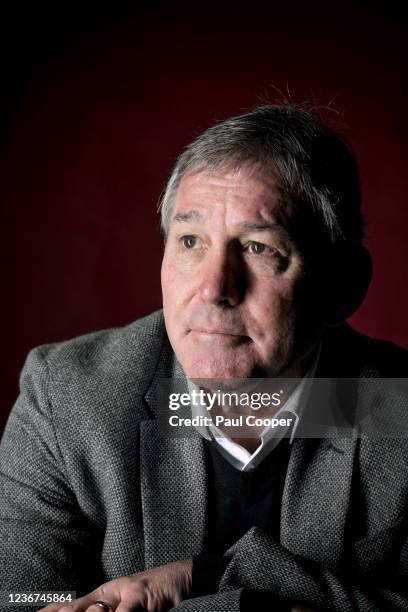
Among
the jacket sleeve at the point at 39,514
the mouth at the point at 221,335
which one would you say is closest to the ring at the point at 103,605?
the jacket sleeve at the point at 39,514

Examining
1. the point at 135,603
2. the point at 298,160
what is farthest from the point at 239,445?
the point at 298,160

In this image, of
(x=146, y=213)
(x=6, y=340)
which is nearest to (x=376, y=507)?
(x=146, y=213)

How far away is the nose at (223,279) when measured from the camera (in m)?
1.25

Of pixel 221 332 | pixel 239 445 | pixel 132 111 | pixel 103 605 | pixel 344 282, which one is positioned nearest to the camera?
pixel 103 605

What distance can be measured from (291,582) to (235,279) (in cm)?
57

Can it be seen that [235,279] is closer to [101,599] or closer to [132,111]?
[101,599]

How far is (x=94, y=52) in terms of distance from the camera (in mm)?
2070

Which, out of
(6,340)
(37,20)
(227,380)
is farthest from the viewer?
(6,340)

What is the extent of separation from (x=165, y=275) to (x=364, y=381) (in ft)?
1.77

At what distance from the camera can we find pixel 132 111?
210 cm

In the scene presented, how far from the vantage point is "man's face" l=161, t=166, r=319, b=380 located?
127 cm

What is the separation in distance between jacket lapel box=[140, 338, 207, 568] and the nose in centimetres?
30

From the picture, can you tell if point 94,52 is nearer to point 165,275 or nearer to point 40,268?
point 40,268

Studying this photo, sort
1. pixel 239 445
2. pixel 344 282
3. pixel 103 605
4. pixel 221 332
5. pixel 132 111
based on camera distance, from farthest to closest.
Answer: pixel 132 111 → pixel 344 282 → pixel 239 445 → pixel 221 332 → pixel 103 605
